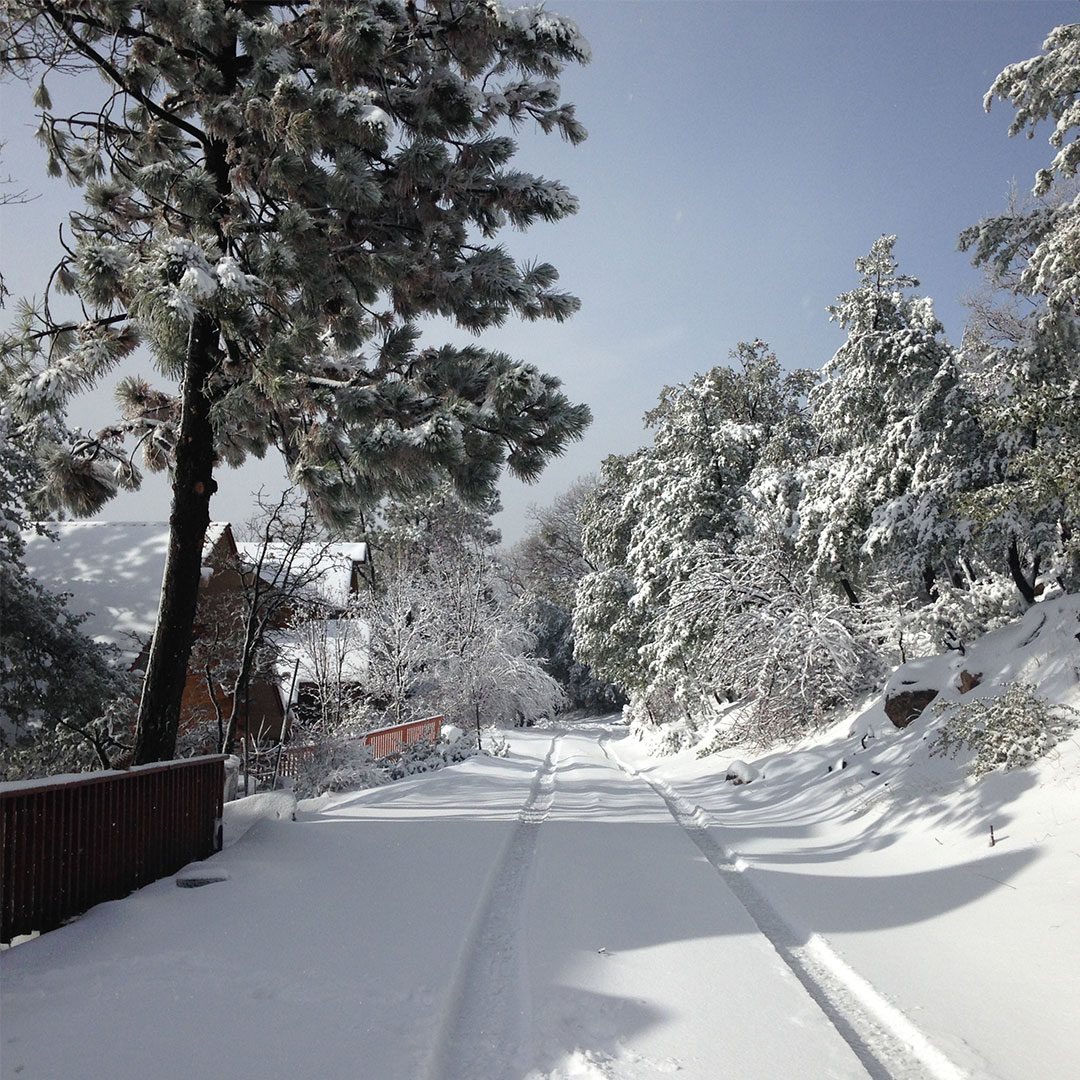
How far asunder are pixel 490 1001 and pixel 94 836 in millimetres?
3291

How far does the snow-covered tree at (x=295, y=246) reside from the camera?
21.9 feet

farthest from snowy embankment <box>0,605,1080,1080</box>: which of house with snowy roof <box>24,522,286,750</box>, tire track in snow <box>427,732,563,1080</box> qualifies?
house with snowy roof <box>24,522,286,750</box>

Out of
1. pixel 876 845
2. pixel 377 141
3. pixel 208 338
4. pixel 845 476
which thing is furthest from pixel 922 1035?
pixel 845 476

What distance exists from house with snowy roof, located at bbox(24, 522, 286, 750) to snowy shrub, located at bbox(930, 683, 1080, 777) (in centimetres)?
1279

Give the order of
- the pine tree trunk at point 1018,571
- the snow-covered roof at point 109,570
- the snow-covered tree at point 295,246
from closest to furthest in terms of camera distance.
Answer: the snow-covered tree at point 295,246, the pine tree trunk at point 1018,571, the snow-covered roof at point 109,570

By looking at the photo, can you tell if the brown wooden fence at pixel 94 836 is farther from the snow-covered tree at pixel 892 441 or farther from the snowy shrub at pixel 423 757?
the snow-covered tree at pixel 892 441

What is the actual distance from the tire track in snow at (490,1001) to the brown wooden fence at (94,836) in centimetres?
277

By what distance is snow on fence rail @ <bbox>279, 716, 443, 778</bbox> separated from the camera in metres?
14.3

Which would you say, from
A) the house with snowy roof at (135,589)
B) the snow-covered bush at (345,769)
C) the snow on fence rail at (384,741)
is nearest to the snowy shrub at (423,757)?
the snow-covered bush at (345,769)

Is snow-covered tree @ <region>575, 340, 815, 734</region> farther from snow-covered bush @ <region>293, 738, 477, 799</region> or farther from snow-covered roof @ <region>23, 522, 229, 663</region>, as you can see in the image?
snow-covered roof @ <region>23, 522, 229, 663</region>

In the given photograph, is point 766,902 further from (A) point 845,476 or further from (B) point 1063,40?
(B) point 1063,40

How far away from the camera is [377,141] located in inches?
268

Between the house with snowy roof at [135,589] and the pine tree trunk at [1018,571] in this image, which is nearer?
the pine tree trunk at [1018,571]

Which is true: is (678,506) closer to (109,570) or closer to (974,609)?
(974,609)
